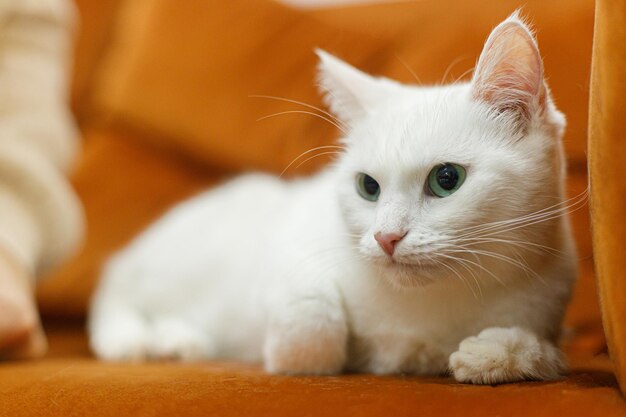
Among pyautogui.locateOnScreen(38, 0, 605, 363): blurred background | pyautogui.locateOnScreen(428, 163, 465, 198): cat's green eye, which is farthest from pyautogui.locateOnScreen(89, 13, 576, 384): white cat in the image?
pyautogui.locateOnScreen(38, 0, 605, 363): blurred background

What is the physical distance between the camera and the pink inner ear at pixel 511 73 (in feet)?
2.66

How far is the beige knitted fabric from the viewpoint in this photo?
1.26 metres

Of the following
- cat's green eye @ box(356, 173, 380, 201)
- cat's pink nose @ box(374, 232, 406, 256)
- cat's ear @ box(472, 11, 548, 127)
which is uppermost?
cat's ear @ box(472, 11, 548, 127)

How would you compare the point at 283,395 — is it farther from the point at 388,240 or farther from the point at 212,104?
the point at 212,104

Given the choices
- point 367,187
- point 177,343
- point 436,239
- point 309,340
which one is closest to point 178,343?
point 177,343

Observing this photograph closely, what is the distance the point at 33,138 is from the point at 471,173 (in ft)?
3.05

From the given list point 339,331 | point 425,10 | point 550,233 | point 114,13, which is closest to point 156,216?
point 114,13

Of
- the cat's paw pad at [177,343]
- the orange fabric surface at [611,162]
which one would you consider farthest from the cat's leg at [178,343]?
the orange fabric surface at [611,162]

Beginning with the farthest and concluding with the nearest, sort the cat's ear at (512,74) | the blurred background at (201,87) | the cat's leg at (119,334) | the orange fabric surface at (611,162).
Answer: the blurred background at (201,87)
the cat's leg at (119,334)
the cat's ear at (512,74)
the orange fabric surface at (611,162)

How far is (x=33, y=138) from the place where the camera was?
4.47ft

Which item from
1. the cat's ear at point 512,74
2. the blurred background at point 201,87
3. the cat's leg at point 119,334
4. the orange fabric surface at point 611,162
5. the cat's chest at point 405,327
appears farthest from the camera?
the blurred background at point 201,87

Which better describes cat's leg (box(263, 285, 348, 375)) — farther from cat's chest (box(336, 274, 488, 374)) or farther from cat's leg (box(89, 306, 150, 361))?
cat's leg (box(89, 306, 150, 361))

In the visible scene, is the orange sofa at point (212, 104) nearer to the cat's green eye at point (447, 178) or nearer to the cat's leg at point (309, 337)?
the cat's leg at point (309, 337)

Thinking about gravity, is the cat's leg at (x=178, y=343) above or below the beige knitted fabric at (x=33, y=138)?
below
